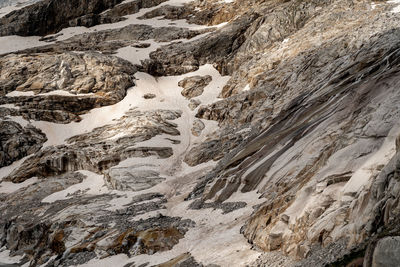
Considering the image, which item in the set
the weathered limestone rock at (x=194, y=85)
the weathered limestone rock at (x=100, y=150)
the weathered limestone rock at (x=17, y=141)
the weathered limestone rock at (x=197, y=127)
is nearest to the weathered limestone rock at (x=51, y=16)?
the weathered limestone rock at (x=194, y=85)

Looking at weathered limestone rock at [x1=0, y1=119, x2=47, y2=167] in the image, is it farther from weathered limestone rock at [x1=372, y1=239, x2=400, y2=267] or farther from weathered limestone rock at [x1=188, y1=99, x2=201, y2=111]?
weathered limestone rock at [x1=372, y1=239, x2=400, y2=267]

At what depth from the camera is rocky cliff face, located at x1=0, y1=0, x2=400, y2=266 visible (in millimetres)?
14430

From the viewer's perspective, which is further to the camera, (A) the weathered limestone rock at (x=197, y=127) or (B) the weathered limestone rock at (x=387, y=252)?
(A) the weathered limestone rock at (x=197, y=127)

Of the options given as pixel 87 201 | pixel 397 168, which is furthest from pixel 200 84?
pixel 397 168

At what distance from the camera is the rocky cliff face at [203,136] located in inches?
568

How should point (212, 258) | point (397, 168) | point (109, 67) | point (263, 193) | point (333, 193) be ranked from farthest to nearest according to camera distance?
1. point (109, 67)
2. point (263, 193)
3. point (212, 258)
4. point (333, 193)
5. point (397, 168)

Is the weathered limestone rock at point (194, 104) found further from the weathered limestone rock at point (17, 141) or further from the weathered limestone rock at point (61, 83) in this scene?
the weathered limestone rock at point (17, 141)

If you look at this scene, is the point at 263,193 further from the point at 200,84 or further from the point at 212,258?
the point at 200,84

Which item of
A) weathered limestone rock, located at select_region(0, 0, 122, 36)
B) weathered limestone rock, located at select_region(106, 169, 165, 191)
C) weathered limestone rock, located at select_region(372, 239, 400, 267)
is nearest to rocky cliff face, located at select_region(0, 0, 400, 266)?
weathered limestone rock, located at select_region(372, 239, 400, 267)

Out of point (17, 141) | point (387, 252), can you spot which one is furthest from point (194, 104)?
point (387, 252)

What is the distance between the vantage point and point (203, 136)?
42031mm

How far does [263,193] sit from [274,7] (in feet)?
156

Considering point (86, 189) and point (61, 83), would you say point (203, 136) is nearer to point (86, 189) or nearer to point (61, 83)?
point (86, 189)

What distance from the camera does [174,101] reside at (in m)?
52.1
